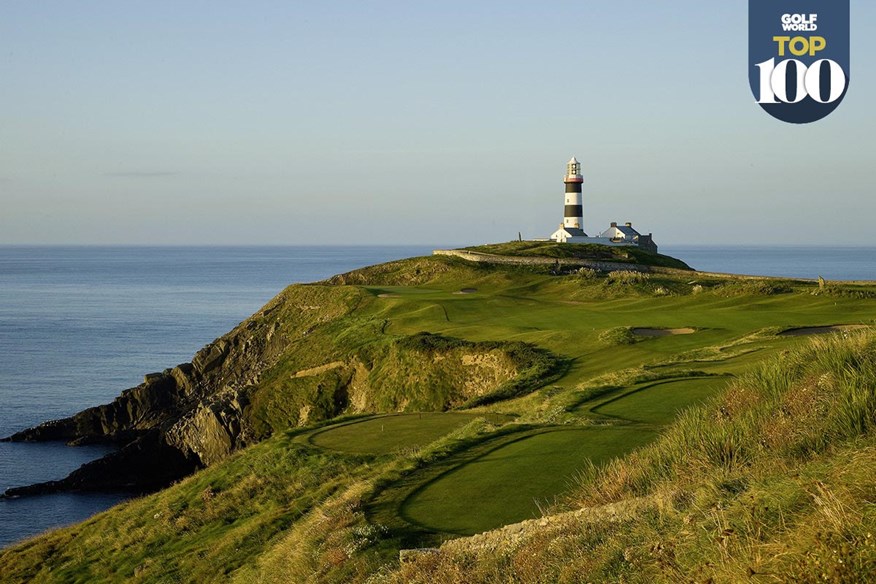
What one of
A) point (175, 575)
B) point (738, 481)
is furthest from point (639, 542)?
point (175, 575)

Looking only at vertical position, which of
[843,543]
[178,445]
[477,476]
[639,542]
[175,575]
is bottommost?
[178,445]

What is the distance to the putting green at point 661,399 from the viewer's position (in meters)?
19.5

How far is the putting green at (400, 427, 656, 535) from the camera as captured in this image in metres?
13.6

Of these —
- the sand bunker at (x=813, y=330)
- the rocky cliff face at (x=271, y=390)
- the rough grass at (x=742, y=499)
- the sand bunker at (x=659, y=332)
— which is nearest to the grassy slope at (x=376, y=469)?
the sand bunker at (x=659, y=332)

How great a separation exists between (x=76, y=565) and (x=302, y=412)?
71.4 ft

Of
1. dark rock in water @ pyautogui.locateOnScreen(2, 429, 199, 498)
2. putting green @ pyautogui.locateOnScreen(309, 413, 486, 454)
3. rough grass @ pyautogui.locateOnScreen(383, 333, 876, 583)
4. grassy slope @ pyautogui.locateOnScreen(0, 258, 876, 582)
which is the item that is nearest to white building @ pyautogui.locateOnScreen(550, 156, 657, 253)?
grassy slope @ pyautogui.locateOnScreen(0, 258, 876, 582)

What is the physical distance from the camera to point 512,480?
49.7 ft

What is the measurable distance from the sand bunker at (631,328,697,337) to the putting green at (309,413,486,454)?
41.3ft

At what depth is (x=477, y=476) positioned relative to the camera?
15883 millimetres

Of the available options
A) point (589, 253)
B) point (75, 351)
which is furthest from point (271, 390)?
point (589, 253)

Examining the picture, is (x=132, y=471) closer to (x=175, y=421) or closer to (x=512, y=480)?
(x=175, y=421)

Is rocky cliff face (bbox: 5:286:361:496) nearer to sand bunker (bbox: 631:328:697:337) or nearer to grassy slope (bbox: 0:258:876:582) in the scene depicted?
grassy slope (bbox: 0:258:876:582)

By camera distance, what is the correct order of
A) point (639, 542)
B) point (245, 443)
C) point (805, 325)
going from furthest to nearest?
1. point (245, 443)
2. point (805, 325)
3. point (639, 542)

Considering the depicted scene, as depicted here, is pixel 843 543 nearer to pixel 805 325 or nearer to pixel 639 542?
pixel 639 542
